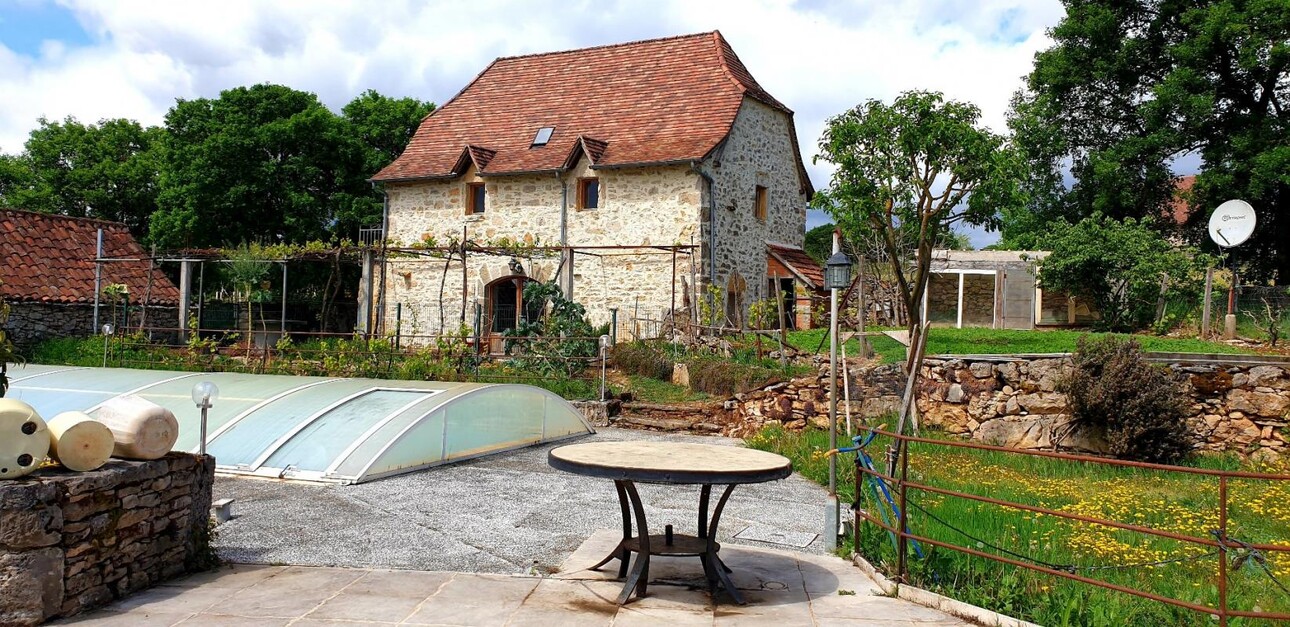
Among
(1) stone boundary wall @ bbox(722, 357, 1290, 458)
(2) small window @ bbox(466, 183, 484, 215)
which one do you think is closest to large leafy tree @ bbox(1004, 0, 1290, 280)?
(1) stone boundary wall @ bbox(722, 357, 1290, 458)

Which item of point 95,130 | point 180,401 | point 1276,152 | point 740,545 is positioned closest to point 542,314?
point 180,401

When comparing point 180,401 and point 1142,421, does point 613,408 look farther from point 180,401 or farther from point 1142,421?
point 1142,421

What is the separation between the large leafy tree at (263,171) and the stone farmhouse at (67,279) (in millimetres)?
3662

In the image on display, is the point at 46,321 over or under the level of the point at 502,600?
over

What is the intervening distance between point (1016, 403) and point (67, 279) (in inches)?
881

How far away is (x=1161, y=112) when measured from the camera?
76.6 feet

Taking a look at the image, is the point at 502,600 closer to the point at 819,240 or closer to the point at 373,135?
the point at 373,135

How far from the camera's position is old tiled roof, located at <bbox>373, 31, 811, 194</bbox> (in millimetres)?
22203

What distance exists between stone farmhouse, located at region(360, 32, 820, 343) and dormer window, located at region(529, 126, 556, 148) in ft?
0.19

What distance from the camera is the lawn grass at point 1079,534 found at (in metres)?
5.54

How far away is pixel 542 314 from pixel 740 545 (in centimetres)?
1409

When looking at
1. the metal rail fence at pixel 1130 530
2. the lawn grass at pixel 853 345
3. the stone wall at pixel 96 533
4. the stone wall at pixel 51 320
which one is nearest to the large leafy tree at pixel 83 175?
the stone wall at pixel 51 320

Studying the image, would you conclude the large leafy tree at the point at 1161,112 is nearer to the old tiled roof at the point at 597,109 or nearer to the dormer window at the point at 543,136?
the old tiled roof at the point at 597,109

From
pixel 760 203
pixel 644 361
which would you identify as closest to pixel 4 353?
pixel 644 361
